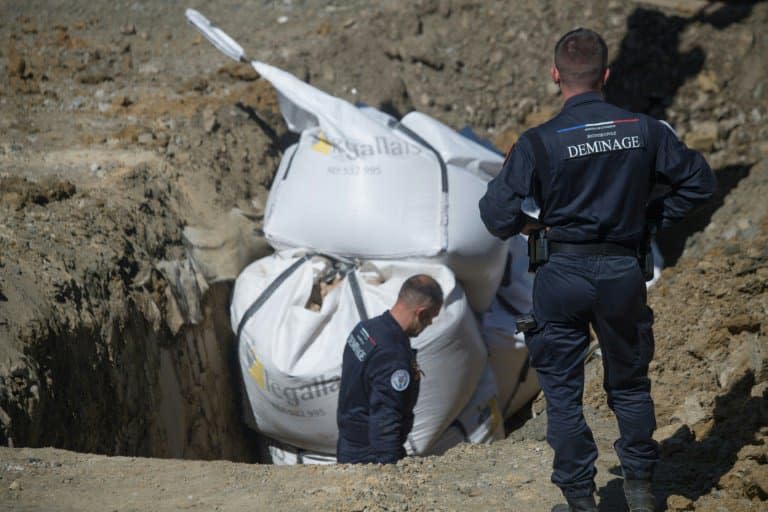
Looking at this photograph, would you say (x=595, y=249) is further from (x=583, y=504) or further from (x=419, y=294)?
(x=419, y=294)

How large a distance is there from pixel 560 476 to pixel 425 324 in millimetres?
1098

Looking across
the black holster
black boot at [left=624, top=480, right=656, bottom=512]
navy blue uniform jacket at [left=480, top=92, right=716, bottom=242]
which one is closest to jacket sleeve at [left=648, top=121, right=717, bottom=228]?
navy blue uniform jacket at [left=480, top=92, right=716, bottom=242]

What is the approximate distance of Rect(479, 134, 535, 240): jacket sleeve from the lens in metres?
2.69

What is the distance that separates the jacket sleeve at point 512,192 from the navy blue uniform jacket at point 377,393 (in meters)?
1.00

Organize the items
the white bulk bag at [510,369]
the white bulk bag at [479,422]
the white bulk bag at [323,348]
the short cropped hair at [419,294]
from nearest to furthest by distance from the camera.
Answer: the short cropped hair at [419,294]
the white bulk bag at [323,348]
the white bulk bag at [479,422]
the white bulk bag at [510,369]

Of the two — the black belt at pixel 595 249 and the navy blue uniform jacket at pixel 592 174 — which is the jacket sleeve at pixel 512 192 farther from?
the black belt at pixel 595 249

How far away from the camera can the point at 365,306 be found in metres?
4.38

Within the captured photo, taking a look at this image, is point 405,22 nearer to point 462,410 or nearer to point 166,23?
point 166,23

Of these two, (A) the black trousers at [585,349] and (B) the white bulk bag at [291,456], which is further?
(B) the white bulk bag at [291,456]

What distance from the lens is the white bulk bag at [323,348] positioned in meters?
4.28

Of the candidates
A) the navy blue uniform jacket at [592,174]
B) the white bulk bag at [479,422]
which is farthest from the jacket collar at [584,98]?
the white bulk bag at [479,422]

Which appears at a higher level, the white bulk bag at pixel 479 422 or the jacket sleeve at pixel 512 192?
the jacket sleeve at pixel 512 192

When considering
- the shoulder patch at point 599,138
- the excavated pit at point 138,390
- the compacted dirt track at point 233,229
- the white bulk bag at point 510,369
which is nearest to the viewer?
the shoulder patch at point 599,138

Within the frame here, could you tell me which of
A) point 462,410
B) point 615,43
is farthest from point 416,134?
point 615,43
